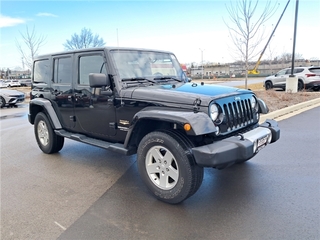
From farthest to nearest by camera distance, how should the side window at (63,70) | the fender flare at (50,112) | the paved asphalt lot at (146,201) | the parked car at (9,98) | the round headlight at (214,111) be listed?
the parked car at (9,98), the fender flare at (50,112), the side window at (63,70), the round headlight at (214,111), the paved asphalt lot at (146,201)

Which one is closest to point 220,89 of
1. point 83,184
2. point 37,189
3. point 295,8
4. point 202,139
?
point 202,139

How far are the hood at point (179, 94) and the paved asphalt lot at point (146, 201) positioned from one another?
1251mm

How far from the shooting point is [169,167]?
3232mm

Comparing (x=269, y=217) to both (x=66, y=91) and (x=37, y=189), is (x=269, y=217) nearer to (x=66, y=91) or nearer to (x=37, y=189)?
(x=37, y=189)

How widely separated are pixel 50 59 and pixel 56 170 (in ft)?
6.95

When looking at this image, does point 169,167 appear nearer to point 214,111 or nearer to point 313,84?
point 214,111

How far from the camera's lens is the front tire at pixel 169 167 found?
3020mm

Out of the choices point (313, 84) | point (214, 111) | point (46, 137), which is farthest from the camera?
point (313, 84)

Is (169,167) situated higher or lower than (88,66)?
lower

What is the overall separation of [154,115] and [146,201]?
109cm

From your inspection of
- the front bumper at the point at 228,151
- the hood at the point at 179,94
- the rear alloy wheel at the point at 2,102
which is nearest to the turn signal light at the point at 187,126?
the front bumper at the point at 228,151

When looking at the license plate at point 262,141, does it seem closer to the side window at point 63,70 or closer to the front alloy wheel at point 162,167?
the front alloy wheel at point 162,167

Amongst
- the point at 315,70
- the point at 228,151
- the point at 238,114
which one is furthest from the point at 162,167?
the point at 315,70

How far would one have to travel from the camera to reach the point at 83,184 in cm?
398
